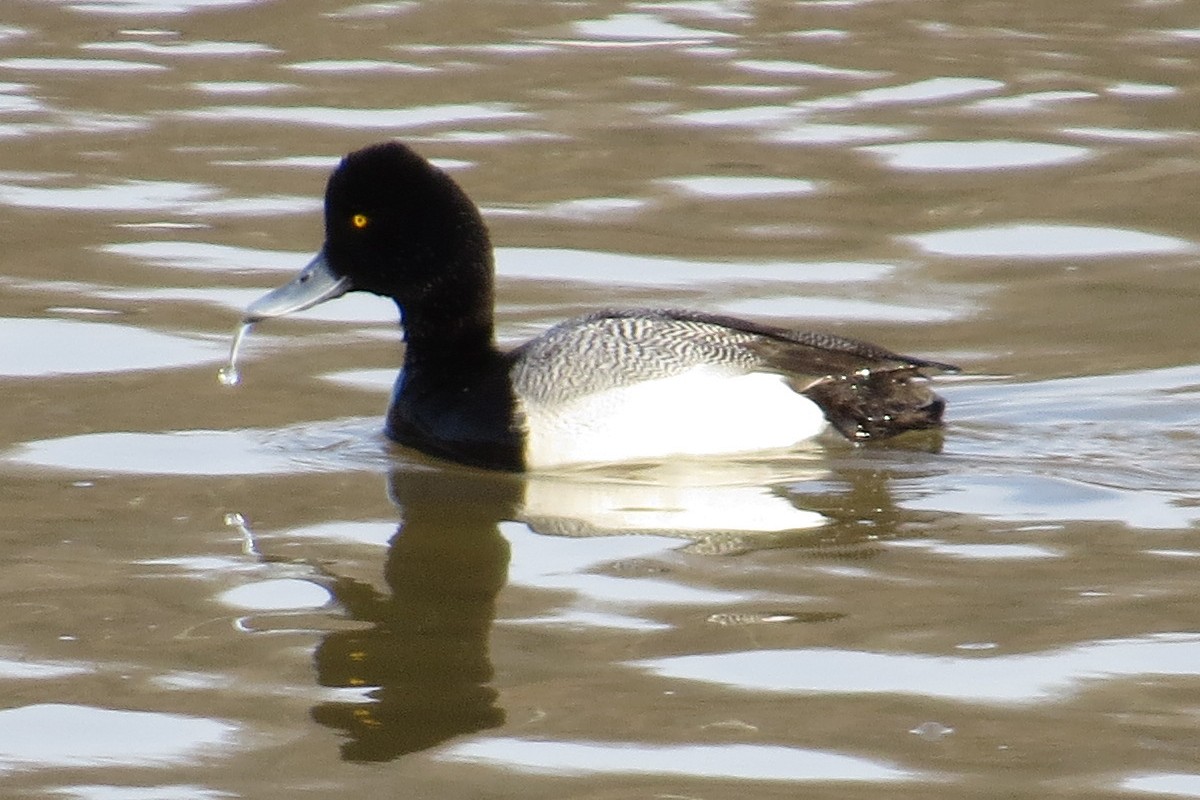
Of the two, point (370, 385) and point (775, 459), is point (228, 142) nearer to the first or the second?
point (370, 385)

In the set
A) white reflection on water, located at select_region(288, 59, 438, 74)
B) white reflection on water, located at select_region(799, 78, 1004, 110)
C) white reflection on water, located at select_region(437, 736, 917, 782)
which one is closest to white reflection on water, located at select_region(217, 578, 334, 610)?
white reflection on water, located at select_region(437, 736, 917, 782)

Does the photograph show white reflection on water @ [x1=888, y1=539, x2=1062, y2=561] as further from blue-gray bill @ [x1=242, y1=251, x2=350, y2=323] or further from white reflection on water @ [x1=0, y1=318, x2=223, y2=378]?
white reflection on water @ [x1=0, y1=318, x2=223, y2=378]

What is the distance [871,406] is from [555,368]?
3.47 ft

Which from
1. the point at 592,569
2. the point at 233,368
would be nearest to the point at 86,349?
the point at 233,368

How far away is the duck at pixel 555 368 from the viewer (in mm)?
7605

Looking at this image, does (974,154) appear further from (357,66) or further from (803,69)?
(357,66)

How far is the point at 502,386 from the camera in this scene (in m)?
7.75

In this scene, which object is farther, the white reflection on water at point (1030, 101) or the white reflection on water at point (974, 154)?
the white reflection on water at point (1030, 101)

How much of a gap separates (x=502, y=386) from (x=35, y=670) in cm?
259

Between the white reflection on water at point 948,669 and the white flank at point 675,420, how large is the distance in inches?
85.1

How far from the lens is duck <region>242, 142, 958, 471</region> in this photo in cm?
761

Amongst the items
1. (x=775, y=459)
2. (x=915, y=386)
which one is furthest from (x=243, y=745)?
(x=915, y=386)

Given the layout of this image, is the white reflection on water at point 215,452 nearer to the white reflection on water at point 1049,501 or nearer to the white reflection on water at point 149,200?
the white reflection on water at point 1049,501

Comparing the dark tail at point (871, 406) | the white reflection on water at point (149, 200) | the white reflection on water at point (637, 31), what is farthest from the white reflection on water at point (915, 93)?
the dark tail at point (871, 406)
